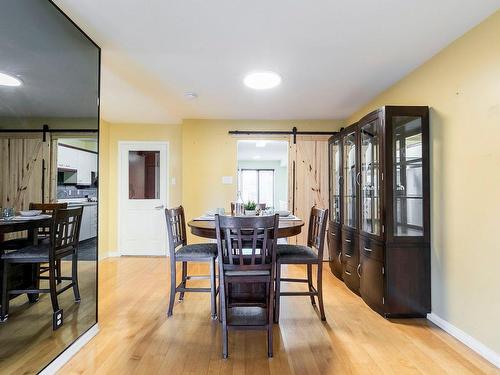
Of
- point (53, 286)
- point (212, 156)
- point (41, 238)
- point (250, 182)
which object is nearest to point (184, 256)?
point (53, 286)

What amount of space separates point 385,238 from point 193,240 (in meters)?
2.85

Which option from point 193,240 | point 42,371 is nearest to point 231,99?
point 193,240

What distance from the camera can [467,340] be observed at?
2.08m

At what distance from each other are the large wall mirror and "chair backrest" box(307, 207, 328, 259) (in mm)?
1846

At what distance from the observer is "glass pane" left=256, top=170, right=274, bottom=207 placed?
10.9 metres

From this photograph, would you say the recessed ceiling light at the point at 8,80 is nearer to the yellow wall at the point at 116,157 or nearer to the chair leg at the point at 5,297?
the chair leg at the point at 5,297

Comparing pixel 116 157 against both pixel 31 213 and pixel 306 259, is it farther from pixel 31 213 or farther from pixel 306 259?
pixel 306 259

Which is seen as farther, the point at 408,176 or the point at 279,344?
the point at 408,176

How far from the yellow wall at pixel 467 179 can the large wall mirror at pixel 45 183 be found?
109 inches

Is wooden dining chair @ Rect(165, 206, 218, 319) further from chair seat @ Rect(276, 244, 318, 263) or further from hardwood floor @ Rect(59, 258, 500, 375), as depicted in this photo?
chair seat @ Rect(276, 244, 318, 263)

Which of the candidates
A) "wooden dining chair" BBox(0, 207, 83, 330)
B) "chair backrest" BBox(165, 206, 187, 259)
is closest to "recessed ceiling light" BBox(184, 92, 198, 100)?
"chair backrest" BBox(165, 206, 187, 259)

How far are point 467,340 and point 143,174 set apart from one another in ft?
14.9

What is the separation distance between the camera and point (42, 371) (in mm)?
1672

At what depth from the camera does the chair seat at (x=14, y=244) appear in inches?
57.6
